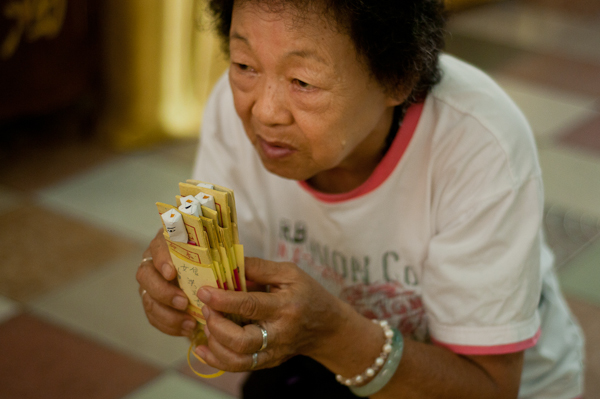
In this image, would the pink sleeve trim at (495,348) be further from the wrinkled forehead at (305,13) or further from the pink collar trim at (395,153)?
the wrinkled forehead at (305,13)

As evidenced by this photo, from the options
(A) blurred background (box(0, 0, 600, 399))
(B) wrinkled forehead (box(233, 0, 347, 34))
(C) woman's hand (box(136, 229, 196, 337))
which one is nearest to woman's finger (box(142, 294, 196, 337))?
(C) woman's hand (box(136, 229, 196, 337))

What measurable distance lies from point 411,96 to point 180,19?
84.3 inches

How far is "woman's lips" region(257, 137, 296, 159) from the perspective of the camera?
107cm

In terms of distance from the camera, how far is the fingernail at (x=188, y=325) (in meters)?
1.02

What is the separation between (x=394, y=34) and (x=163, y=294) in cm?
51

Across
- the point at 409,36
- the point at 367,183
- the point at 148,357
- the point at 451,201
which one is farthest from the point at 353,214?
the point at 148,357

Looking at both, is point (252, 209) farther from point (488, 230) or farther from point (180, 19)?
point (180, 19)

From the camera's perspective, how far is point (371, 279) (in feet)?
4.09

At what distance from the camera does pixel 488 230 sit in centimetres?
104

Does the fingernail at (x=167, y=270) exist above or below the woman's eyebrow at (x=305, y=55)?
below

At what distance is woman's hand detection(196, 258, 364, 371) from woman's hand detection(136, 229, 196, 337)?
0.07m

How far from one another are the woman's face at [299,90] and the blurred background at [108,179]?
0.85 meters

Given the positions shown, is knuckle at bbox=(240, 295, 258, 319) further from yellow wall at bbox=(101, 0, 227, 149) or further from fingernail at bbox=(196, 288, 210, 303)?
yellow wall at bbox=(101, 0, 227, 149)

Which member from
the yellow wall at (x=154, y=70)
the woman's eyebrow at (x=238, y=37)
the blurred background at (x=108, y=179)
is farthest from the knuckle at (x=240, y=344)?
the yellow wall at (x=154, y=70)
